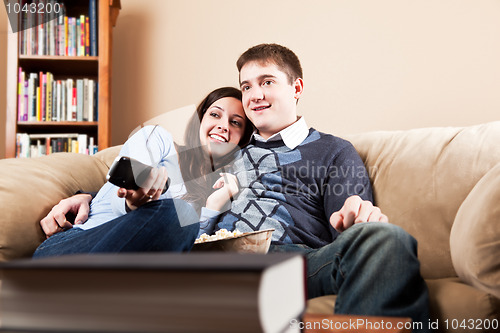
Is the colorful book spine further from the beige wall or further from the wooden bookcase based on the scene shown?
the beige wall

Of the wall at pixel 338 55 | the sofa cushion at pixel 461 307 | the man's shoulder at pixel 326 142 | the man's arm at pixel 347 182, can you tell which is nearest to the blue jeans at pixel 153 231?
the man's arm at pixel 347 182

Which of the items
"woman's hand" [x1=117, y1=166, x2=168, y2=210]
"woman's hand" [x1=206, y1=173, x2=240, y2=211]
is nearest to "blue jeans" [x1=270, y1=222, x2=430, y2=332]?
"woman's hand" [x1=117, y1=166, x2=168, y2=210]

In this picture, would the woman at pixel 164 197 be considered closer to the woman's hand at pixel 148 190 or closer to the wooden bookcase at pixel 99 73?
the woman's hand at pixel 148 190

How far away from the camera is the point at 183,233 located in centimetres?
88

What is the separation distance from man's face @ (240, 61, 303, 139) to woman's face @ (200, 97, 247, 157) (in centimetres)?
6

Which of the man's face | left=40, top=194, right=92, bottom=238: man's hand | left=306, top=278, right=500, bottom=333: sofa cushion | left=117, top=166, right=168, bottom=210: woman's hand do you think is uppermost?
the man's face

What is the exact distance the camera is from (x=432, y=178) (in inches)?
51.5

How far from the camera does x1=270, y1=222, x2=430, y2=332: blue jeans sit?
78 centimetres

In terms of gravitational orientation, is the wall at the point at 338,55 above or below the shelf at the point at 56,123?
above

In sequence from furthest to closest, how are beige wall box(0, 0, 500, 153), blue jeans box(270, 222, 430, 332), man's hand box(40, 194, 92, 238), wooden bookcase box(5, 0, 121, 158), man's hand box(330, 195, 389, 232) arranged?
wooden bookcase box(5, 0, 121, 158), beige wall box(0, 0, 500, 153), man's hand box(40, 194, 92, 238), man's hand box(330, 195, 389, 232), blue jeans box(270, 222, 430, 332)

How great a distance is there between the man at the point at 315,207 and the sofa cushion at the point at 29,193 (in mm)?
477

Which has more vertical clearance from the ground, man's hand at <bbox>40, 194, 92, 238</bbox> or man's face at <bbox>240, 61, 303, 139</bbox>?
man's face at <bbox>240, 61, 303, 139</bbox>

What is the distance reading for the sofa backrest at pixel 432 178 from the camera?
4.06 feet

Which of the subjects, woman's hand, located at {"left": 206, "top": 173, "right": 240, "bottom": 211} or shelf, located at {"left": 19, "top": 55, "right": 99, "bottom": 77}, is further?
shelf, located at {"left": 19, "top": 55, "right": 99, "bottom": 77}
